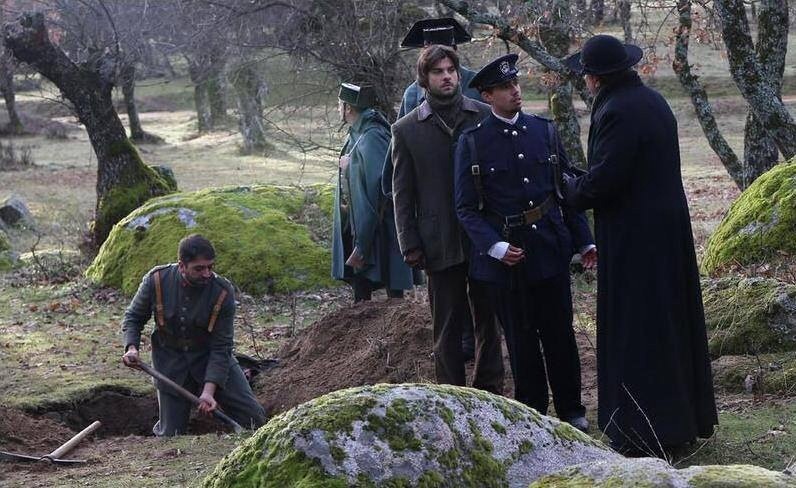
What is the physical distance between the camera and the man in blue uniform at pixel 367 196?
28.9ft

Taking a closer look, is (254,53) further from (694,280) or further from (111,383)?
(694,280)

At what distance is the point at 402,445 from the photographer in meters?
3.60

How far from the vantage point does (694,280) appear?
5.71 meters

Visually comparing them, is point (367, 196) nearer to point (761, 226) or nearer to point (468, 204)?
point (468, 204)

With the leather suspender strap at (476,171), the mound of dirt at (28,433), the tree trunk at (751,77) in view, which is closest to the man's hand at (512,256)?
the leather suspender strap at (476,171)

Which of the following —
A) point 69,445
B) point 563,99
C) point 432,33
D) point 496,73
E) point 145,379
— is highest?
point 432,33

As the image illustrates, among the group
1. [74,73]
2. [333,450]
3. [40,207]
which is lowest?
[40,207]

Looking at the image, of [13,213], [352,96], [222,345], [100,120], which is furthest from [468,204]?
[13,213]

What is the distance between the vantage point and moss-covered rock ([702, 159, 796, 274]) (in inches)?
379

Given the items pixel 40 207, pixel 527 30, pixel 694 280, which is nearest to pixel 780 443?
pixel 694 280

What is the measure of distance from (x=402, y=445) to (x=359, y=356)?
5.14m

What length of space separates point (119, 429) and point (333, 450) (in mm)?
5629

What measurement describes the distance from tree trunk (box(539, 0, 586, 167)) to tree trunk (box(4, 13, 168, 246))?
19.3ft

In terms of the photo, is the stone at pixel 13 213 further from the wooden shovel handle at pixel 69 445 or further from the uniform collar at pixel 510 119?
the uniform collar at pixel 510 119
